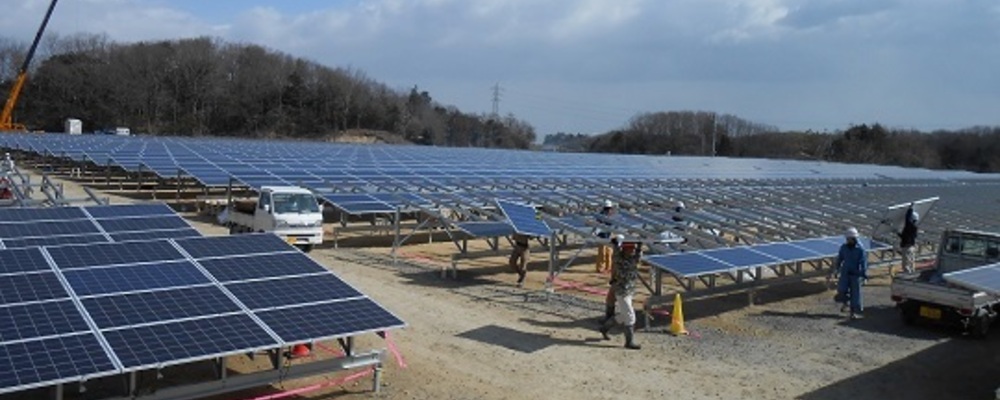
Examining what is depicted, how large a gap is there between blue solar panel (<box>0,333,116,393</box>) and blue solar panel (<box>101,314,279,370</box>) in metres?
0.20

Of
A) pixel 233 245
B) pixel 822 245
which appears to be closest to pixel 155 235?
pixel 233 245

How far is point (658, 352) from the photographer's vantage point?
12891 millimetres

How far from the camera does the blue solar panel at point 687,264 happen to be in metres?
14.2

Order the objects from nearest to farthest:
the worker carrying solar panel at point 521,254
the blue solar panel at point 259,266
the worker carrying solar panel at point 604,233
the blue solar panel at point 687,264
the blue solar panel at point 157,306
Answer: the blue solar panel at point 157,306 < the blue solar panel at point 259,266 < the blue solar panel at point 687,264 < the worker carrying solar panel at point 521,254 < the worker carrying solar panel at point 604,233

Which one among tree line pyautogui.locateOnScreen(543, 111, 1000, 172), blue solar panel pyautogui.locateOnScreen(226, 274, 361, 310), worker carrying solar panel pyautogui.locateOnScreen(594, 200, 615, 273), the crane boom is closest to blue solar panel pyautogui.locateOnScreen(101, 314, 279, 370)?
blue solar panel pyautogui.locateOnScreen(226, 274, 361, 310)

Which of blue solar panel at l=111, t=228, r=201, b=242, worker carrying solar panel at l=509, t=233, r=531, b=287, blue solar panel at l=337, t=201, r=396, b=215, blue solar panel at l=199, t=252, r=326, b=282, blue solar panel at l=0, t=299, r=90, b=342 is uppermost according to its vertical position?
blue solar panel at l=199, t=252, r=326, b=282

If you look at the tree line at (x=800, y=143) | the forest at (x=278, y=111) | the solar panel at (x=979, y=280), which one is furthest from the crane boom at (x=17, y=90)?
the solar panel at (x=979, y=280)

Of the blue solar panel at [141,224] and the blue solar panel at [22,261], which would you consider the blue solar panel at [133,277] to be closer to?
the blue solar panel at [22,261]

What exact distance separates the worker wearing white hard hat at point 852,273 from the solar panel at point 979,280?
4.66m

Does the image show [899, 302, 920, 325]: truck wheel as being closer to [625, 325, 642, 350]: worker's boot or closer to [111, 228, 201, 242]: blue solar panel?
[625, 325, 642, 350]: worker's boot

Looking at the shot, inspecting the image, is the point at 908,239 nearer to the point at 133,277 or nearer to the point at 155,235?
the point at 155,235

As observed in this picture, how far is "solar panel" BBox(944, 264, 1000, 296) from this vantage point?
9992mm

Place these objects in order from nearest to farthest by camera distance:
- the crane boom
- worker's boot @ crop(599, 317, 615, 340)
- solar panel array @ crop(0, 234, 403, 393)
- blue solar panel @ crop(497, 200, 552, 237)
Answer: solar panel array @ crop(0, 234, 403, 393) → worker's boot @ crop(599, 317, 615, 340) → blue solar panel @ crop(497, 200, 552, 237) → the crane boom

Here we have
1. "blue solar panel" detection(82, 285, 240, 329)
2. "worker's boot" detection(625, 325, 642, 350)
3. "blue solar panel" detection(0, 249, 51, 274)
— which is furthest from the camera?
"worker's boot" detection(625, 325, 642, 350)
